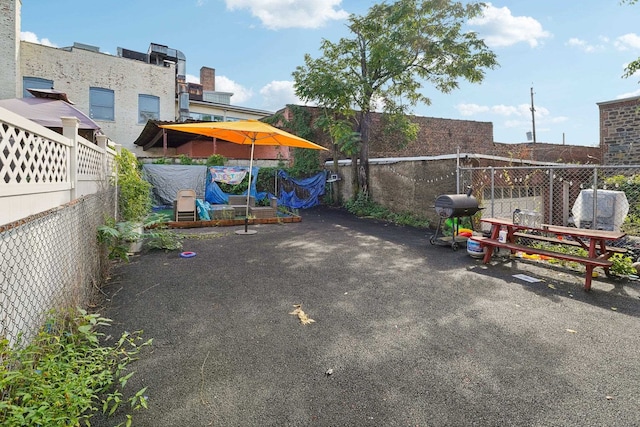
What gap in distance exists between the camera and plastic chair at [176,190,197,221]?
950 cm

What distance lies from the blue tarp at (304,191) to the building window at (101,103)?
970 centimetres

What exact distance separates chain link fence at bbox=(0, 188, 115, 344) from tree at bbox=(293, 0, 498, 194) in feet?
34.3

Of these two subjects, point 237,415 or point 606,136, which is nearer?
point 237,415

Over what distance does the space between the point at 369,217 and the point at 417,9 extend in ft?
25.5

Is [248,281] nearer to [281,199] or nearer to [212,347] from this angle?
[212,347]

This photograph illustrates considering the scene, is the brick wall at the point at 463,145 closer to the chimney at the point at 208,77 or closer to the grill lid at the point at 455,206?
the grill lid at the point at 455,206

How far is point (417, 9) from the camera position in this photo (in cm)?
1217

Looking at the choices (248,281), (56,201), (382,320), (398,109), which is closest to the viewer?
(56,201)

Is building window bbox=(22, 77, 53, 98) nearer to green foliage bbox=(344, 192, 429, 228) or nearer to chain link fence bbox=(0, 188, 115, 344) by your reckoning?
green foliage bbox=(344, 192, 429, 228)

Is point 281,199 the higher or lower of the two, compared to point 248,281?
higher

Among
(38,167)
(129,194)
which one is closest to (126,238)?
(129,194)

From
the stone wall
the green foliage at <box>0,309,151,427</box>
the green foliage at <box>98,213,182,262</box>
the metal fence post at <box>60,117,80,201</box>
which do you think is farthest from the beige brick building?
the stone wall

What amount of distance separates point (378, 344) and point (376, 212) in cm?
929

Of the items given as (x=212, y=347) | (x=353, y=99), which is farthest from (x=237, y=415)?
(x=353, y=99)
